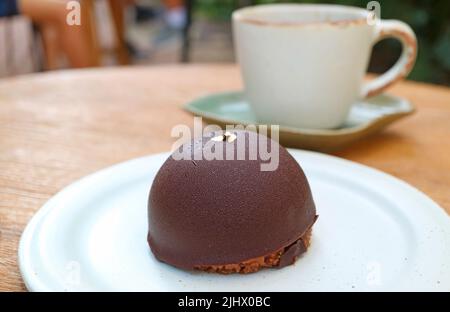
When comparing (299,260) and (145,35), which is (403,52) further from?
(145,35)

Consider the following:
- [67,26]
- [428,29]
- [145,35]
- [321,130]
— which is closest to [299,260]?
[321,130]

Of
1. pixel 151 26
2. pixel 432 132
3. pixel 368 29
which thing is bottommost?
pixel 151 26

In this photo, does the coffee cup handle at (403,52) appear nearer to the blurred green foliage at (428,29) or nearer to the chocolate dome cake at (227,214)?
the chocolate dome cake at (227,214)

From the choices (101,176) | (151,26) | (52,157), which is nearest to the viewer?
(101,176)

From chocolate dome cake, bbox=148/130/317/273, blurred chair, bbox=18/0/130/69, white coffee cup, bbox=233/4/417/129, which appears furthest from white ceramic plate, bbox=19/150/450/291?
blurred chair, bbox=18/0/130/69

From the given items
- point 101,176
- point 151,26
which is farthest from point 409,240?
point 151,26

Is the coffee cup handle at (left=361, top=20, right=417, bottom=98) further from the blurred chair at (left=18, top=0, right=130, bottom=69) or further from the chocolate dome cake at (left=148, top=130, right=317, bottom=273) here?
the blurred chair at (left=18, top=0, right=130, bottom=69)

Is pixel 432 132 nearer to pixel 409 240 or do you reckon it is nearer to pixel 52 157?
pixel 409 240
